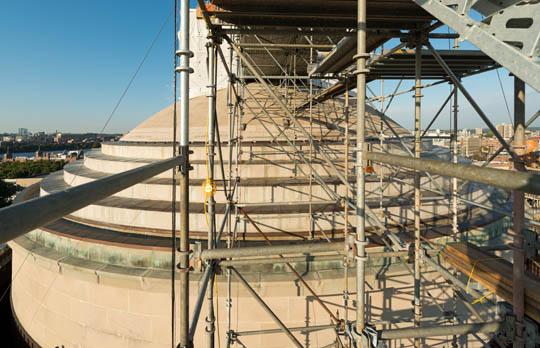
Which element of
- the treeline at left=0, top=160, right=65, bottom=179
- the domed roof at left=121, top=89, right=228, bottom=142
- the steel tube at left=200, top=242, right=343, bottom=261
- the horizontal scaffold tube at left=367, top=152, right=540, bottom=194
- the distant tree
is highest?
the domed roof at left=121, top=89, right=228, bottom=142

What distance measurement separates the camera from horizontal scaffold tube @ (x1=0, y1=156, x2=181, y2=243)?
882mm

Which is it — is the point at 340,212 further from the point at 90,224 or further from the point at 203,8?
the point at 90,224

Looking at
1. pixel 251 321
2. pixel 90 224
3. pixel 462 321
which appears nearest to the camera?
pixel 251 321

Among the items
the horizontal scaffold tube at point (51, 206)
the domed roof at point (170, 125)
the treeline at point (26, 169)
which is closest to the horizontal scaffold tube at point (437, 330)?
the horizontal scaffold tube at point (51, 206)

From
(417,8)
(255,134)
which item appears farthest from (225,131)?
(417,8)

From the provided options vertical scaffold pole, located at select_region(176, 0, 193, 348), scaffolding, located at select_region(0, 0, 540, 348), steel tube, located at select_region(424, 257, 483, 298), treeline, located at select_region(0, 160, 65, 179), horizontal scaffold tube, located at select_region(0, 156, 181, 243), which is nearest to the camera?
horizontal scaffold tube, located at select_region(0, 156, 181, 243)

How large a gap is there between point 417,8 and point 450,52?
2.33m

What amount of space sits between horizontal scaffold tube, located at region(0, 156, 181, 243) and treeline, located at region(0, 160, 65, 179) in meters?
52.9

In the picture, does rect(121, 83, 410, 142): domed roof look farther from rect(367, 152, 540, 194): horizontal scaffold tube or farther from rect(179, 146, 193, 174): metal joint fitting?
rect(367, 152, 540, 194): horizontal scaffold tube

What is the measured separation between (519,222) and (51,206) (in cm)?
400

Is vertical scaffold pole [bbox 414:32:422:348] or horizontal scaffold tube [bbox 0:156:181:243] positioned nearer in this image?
horizontal scaffold tube [bbox 0:156:181:243]

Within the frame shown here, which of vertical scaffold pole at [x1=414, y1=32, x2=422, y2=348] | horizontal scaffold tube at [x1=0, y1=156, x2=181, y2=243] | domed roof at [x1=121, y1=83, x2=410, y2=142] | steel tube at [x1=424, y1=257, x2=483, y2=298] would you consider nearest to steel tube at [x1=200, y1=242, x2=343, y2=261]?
steel tube at [x1=424, y1=257, x2=483, y2=298]

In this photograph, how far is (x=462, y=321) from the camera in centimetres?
696

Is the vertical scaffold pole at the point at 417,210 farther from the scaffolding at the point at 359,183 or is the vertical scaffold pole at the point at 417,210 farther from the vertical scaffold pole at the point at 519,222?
the vertical scaffold pole at the point at 519,222
